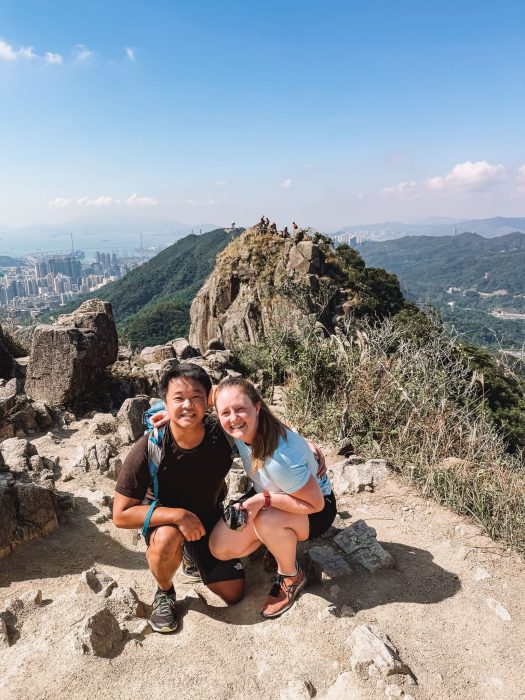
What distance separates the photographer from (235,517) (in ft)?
9.41

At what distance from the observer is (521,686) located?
252 centimetres

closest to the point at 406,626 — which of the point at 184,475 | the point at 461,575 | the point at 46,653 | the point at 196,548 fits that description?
the point at 461,575

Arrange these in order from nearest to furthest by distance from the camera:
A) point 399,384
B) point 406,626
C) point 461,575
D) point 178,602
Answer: point 406,626, point 178,602, point 461,575, point 399,384

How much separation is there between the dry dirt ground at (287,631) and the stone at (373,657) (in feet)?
0.19

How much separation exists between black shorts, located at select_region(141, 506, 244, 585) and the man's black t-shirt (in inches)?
5.6

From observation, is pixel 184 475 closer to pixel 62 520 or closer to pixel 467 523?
pixel 62 520

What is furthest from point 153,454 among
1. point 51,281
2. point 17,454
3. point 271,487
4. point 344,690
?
point 51,281

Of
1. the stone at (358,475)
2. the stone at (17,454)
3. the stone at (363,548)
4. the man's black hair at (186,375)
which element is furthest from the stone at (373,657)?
the stone at (17,454)

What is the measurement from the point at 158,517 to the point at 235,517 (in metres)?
0.48

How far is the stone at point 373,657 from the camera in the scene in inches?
98.7

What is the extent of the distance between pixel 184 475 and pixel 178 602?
0.95 metres

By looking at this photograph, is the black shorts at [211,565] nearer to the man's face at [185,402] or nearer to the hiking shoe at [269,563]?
the hiking shoe at [269,563]

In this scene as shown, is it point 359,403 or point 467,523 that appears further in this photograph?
point 359,403

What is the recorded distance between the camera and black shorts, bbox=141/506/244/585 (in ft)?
10.1
